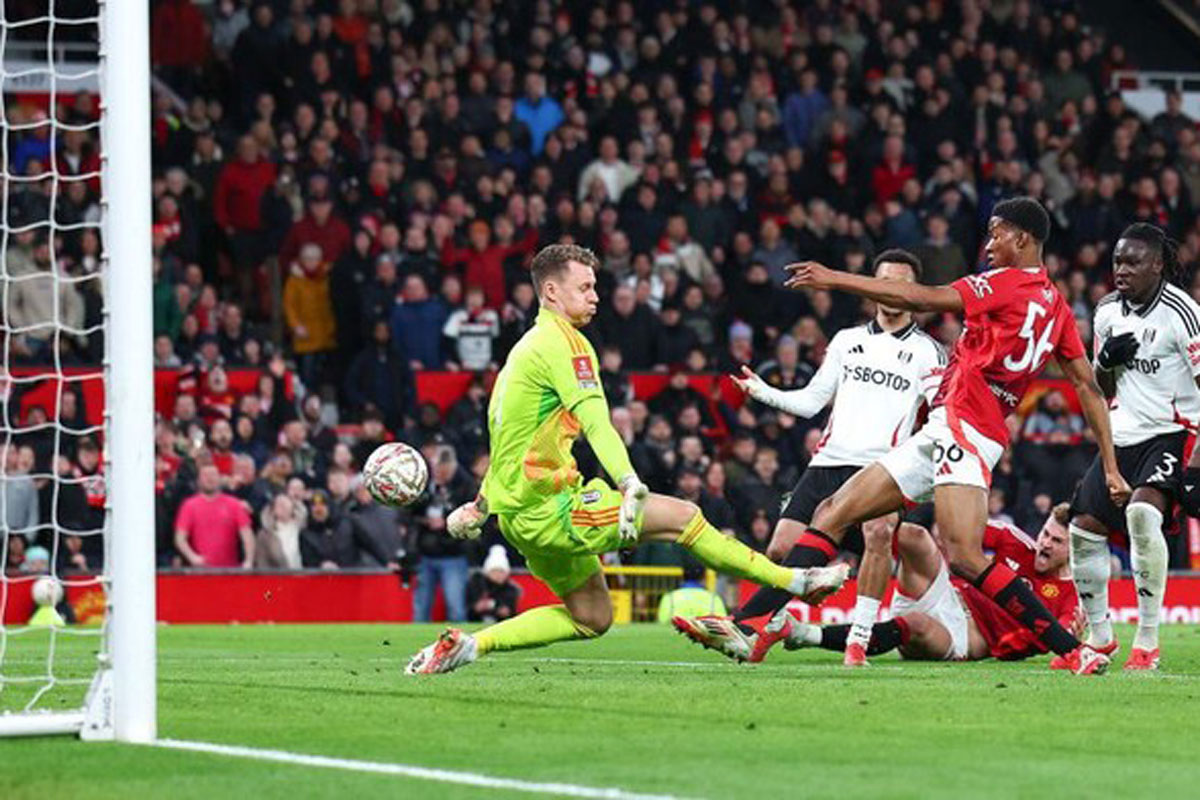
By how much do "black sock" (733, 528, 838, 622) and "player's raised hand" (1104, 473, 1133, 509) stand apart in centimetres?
154

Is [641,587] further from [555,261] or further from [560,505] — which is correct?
[560,505]

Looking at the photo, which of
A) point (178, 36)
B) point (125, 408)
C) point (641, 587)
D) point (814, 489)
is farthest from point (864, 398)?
point (178, 36)

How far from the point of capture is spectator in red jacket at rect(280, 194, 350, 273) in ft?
79.4

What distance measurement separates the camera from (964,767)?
7395 millimetres

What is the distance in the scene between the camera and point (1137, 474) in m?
12.6

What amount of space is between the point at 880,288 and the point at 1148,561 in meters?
2.47

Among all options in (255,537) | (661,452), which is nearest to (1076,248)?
(661,452)

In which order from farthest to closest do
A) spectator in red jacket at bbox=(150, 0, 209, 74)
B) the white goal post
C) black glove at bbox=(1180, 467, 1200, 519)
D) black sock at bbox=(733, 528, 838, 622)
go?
spectator in red jacket at bbox=(150, 0, 209, 74) < black sock at bbox=(733, 528, 838, 622) < black glove at bbox=(1180, 467, 1200, 519) < the white goal post

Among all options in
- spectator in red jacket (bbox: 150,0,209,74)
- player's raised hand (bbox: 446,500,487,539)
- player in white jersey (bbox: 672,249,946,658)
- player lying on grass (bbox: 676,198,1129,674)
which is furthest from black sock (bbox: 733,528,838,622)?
spectator in red jacket (bbox: 150,0,209,74)

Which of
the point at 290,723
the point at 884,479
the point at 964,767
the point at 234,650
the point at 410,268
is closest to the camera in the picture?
the point at 964,767

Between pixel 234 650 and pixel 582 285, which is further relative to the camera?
pixel 234 650

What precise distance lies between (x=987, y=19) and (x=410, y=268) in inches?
394

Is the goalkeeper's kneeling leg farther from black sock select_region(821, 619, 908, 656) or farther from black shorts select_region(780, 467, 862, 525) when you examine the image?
black shorts select_region(780, 467, 862, 525)

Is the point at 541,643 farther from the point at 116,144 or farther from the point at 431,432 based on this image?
the point at 431,432
